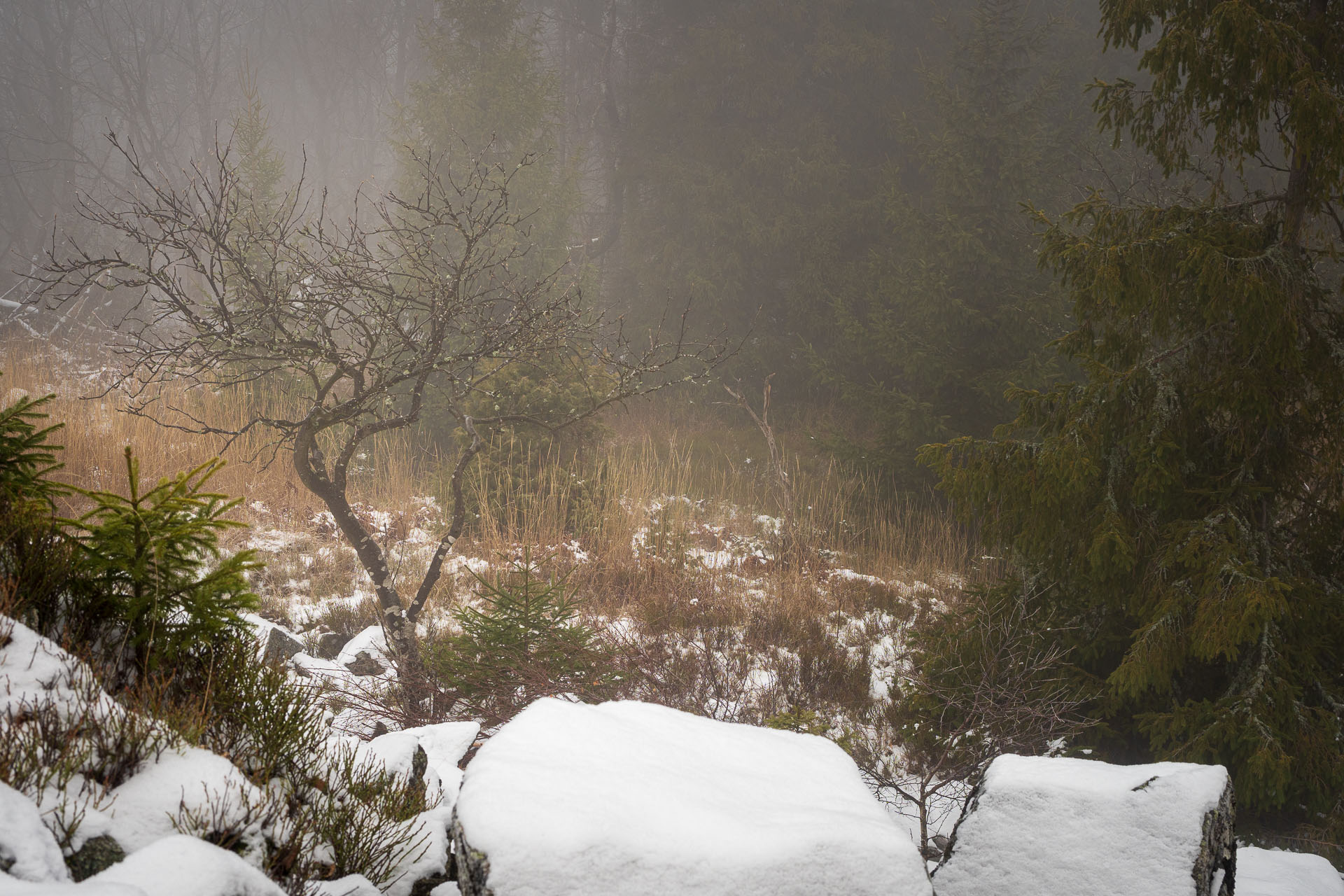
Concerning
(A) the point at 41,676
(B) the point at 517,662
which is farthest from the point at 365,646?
(A) the point at 41,676

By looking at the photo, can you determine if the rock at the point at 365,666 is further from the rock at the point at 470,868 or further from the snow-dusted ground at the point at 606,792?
the rock at the point at 470,868

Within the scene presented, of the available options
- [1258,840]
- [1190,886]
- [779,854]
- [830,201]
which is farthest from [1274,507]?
[830,201]

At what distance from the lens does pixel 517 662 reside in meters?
3.64

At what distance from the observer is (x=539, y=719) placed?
2201 millimetres

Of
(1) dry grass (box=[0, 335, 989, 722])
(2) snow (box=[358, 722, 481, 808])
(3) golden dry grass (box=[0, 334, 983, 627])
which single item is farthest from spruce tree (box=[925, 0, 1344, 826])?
(2) snow (box=[358, 722, 481, 808])

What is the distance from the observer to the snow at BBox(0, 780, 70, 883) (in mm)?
1116

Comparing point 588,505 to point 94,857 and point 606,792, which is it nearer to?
point 606,792

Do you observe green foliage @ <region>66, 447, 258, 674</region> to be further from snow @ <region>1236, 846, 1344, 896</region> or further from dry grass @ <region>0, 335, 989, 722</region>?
snow @ <region>1236, 846, 1344, 896</region>

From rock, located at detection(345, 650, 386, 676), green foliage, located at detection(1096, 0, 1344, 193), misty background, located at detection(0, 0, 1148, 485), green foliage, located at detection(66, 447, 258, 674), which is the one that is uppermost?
misty background, located at detection(0, 0, 1148, 485)

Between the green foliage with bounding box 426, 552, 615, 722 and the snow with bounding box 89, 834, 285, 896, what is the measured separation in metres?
2.19

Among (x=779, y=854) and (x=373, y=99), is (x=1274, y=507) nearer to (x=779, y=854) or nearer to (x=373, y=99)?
(x=779, y=854)

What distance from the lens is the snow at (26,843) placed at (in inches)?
43.9

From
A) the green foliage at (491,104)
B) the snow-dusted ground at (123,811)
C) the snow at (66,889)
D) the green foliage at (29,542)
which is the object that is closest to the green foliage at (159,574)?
the green foliage at (29,542)

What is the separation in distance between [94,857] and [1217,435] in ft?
14.6
